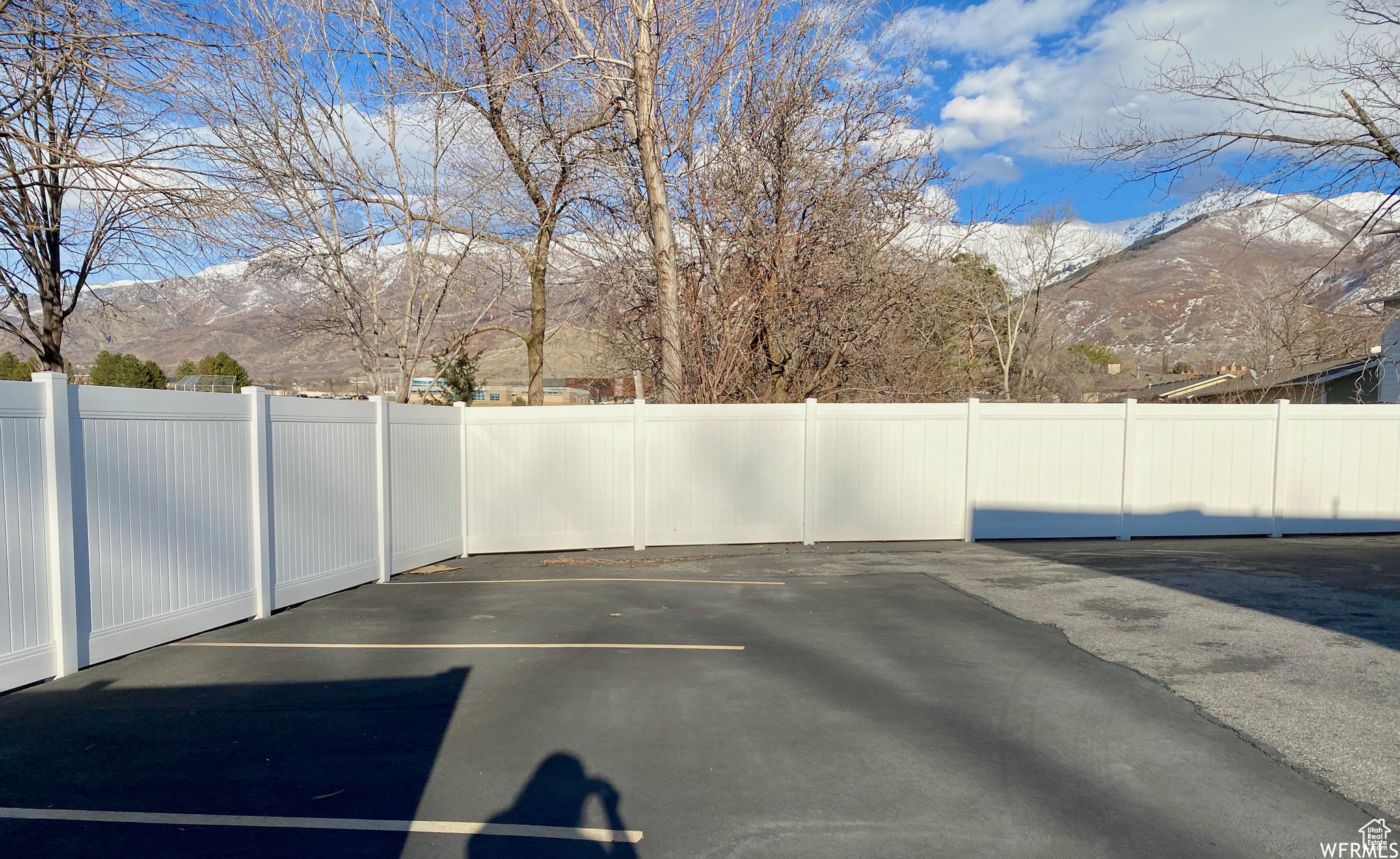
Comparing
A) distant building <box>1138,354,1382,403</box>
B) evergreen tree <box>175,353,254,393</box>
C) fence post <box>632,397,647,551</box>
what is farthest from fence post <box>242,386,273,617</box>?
evergreen tree <box>175,353,254,393</box>

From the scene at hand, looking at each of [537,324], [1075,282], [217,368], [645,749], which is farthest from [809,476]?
[217,368]

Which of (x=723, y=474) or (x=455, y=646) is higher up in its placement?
(x=723, y=474)

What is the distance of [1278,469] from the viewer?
40.7 ft

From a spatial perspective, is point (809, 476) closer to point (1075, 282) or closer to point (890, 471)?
point (890, 471)

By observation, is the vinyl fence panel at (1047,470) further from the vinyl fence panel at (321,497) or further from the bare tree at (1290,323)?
the vinyl fence panel at (321,497)

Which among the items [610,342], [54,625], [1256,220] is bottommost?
[54,625]

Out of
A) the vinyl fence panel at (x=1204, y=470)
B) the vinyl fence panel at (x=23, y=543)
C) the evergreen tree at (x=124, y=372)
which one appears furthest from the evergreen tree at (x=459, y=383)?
the vinyl fence panel at (x=23, y=543)

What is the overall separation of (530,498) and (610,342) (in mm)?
7186

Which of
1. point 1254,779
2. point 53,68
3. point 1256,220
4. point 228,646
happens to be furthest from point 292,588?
point 1256,220

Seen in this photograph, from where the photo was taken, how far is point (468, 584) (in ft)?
30.6

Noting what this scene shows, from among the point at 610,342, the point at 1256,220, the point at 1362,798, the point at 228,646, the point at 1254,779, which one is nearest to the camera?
the point at 1362,798

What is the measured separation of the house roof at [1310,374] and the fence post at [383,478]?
2274 centimetres

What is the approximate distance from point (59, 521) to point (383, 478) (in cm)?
381

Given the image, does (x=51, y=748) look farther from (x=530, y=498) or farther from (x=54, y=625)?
(x=530, y=498)
